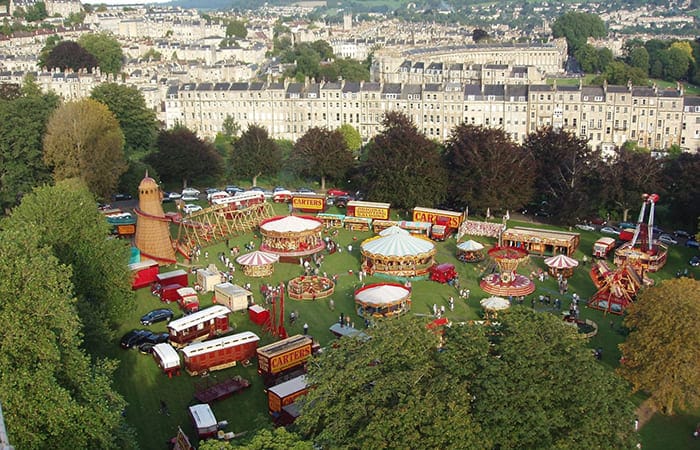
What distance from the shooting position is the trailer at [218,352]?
103 feet

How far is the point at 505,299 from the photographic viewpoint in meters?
38.8

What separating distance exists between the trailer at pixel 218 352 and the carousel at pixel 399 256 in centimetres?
1218

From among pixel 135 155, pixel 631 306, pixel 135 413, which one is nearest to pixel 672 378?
pixel 631 306

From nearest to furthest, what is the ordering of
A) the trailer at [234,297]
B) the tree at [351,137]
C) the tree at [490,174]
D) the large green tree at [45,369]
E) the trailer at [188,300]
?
the large green tree at [45,369]
the trailer at [188,300]
the trailer at [234,297]
the tree at [490,174]
the tree at [351,137]

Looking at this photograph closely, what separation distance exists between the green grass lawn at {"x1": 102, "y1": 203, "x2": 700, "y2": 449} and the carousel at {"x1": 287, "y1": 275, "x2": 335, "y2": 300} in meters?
Answer: 0.44

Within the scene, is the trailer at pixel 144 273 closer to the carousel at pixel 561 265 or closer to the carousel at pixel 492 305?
the carousel at pixel 492 305

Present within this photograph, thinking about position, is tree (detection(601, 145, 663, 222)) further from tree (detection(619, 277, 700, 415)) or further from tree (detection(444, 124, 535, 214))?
tree (detection(619, 277, 700, 415))

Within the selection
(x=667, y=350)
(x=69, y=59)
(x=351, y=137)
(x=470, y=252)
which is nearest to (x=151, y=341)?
(x=470, y=252)

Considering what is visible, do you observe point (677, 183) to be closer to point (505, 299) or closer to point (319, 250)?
point (505, 299)

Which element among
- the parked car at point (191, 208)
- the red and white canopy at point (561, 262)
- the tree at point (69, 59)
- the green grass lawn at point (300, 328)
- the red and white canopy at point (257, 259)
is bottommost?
the green grass lawn at point (300, 328)

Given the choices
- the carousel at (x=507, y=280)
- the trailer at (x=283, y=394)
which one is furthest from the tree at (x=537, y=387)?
the carousel at (x=507, y=280)

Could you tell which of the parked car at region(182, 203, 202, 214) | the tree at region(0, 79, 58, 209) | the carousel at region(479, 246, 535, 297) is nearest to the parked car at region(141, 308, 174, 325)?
the carousel at region(479, 246, 535, 297)

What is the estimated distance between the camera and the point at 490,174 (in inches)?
2096

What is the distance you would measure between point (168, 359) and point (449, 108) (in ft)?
202
